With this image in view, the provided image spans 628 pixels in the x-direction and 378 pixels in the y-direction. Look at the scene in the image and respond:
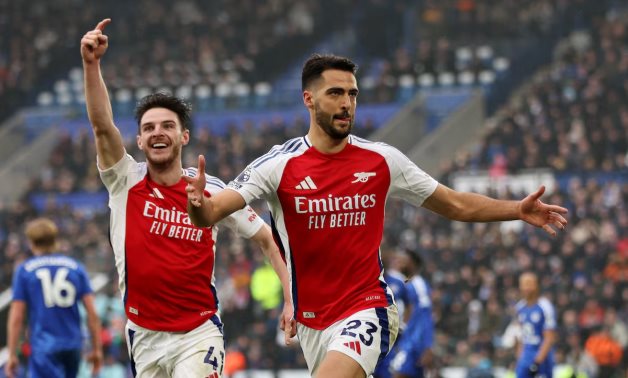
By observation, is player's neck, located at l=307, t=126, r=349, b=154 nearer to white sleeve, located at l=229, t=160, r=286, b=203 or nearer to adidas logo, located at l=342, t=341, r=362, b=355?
white sleeve, located at l=229, t=160, r=286, b=203

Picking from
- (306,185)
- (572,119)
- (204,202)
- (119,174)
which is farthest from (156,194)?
(572,119)

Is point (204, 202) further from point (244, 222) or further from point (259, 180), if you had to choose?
point (244, 222)

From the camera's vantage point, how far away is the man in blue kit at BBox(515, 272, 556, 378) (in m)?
15.3

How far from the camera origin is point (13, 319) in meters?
11.3

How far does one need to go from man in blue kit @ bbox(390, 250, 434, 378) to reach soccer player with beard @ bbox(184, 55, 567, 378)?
721 cm

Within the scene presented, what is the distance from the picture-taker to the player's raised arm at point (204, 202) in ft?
21.7

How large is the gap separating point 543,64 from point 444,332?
42.6 ft

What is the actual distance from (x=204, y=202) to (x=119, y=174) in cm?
137

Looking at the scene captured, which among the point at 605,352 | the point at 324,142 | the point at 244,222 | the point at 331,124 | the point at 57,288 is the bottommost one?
the point at 605,352

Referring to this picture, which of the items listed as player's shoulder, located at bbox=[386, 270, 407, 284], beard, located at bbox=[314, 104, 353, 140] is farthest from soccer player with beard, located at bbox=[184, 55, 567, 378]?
player's shoulder, located at bbox=[386, 270, 407, 284]

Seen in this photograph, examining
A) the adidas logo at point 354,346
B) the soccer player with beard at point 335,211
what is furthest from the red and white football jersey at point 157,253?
the adidas logo at point 354,346

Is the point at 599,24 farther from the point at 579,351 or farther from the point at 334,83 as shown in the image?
the point at 334,83

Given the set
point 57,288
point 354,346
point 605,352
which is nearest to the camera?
point 354,346

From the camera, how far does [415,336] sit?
14883 millimetres
